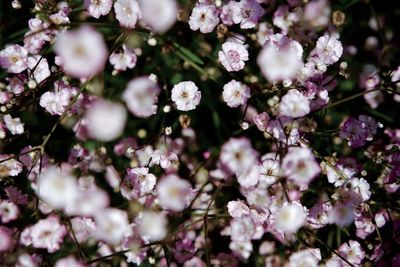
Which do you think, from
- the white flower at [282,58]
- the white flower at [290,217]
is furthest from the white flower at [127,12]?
the white flower at [290,217]

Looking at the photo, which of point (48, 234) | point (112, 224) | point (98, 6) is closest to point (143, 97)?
point (98, 6)

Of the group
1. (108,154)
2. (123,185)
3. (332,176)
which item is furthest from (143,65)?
(332,176)

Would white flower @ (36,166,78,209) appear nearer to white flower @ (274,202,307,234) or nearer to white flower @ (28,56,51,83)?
white flower @ (28,56,51,83)

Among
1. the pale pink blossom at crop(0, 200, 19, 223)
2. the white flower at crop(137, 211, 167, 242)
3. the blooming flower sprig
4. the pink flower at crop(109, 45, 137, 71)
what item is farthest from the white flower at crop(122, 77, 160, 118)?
the pale pink blossom at crop(0, 200, 19, 223)

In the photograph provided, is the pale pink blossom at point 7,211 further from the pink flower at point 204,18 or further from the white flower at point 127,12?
the pink flower at point 204,18

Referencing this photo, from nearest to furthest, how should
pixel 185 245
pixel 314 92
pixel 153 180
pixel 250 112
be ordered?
pixel 314 92 → pixel 153 180 → pixel 185 245 → pixel 250 112

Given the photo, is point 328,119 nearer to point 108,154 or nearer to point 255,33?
point 255,33

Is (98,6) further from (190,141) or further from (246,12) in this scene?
(190,141)
